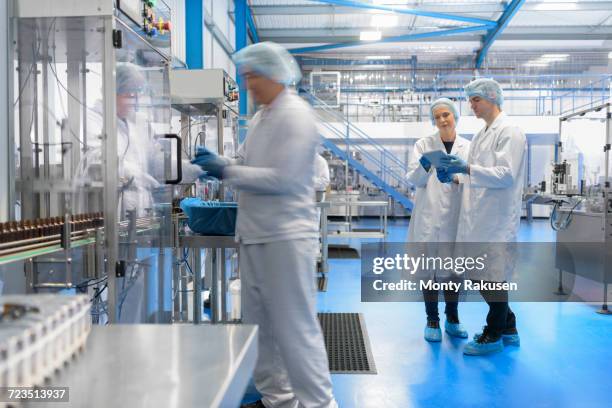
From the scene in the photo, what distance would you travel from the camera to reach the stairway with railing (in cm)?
839

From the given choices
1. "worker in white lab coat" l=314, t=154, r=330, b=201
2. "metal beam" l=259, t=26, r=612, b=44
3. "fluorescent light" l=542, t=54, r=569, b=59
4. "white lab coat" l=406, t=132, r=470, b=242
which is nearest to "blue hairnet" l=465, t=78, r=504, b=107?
"white lab coat" l=406, t=132, r=470, b=242

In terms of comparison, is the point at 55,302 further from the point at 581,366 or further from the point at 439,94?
the point at 439,94

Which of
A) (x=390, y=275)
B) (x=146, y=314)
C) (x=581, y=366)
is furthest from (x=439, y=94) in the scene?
(x=146, y=314)

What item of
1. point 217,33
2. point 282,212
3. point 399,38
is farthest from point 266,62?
point 399,38

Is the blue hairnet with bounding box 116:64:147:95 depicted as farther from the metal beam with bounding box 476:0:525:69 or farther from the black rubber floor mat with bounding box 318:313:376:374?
the metal beam with bounding box 476:0:525:69

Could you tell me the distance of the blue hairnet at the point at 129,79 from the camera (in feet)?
6.55

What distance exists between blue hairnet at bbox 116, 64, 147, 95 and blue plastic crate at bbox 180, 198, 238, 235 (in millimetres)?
589

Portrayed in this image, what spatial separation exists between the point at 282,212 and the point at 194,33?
168 inches

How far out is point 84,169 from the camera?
1.95 meters

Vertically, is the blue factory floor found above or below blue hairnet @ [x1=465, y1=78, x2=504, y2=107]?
below

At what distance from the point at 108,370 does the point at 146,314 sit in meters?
1.65

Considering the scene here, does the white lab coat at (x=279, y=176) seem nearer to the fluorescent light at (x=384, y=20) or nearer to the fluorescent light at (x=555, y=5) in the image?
the fluorescent light at (x=384, y=20)

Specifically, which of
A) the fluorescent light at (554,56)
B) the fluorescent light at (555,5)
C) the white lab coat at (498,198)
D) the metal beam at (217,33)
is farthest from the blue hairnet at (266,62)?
the fluorescent light at (554,56)

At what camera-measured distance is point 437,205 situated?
9.86 ft
